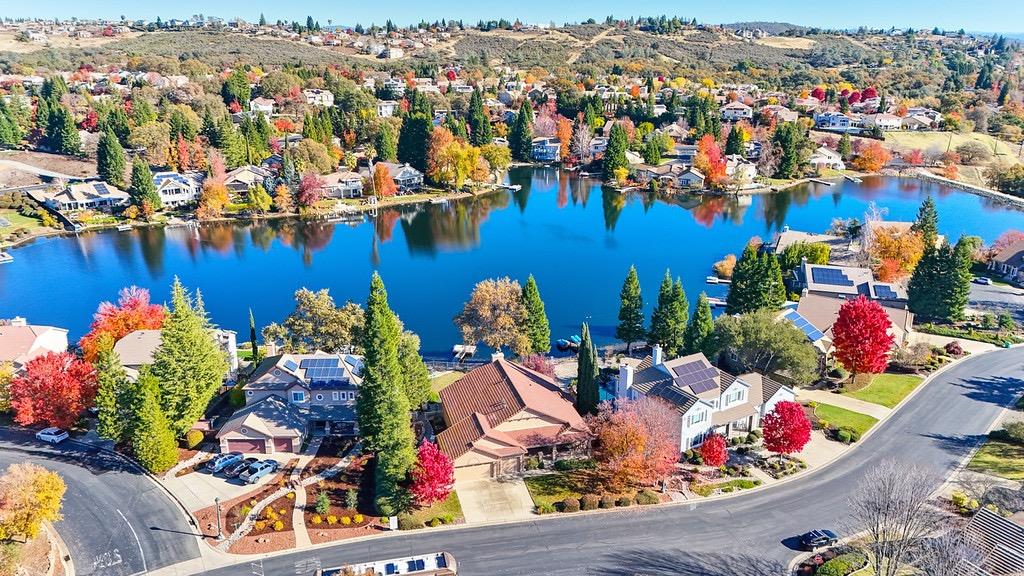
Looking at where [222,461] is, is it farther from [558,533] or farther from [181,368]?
[558,533]

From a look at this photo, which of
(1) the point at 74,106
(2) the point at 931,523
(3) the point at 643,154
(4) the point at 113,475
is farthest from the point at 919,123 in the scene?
(1) the point at 74,106

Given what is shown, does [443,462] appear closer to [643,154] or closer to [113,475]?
[113,475]

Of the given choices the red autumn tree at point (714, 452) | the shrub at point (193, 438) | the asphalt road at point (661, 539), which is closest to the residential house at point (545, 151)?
the asphalt road at point (661, 539)

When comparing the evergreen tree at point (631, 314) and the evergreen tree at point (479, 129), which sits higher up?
the evergreen tree at point (479, 129)

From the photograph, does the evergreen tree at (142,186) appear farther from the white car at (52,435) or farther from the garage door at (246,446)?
the garage door at (246,446)

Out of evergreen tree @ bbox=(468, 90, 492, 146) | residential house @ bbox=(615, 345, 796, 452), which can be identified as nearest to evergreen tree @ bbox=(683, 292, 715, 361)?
residential house @ bbox=(615, 345, 796, 452)

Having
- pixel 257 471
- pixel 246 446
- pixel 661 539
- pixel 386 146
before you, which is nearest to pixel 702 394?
pixel 661 539
